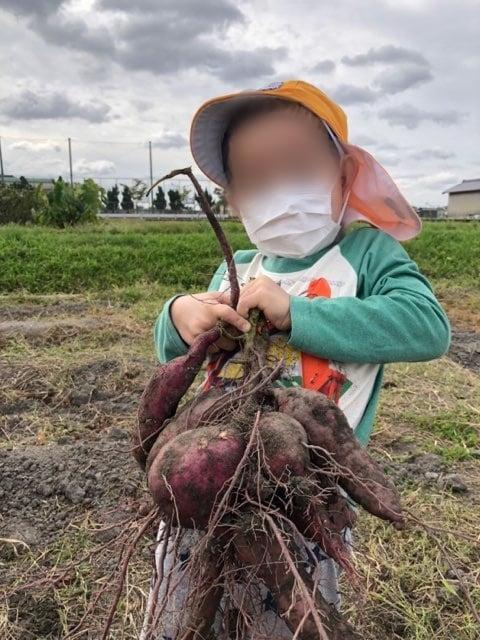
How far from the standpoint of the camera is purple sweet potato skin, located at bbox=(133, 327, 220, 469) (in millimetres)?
1252

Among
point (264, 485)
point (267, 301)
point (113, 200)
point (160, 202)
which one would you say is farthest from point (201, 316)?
point (113, 200)

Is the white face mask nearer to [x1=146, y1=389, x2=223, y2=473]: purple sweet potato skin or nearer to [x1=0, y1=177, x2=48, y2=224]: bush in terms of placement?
[x1=146, y1=389, x2=223, y2=473]: purple sweet potato skin

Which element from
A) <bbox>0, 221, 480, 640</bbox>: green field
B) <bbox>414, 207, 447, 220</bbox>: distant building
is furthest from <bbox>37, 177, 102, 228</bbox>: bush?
<bbox>414, 207, 447, 220</bbox>: distant building

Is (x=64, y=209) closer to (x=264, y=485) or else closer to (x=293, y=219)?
(x=293, y=219)

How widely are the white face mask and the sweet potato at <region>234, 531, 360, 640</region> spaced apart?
643 mm

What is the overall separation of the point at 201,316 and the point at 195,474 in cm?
37

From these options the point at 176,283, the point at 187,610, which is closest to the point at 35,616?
the point at 187,610

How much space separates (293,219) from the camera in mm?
1354

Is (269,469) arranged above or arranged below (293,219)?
below

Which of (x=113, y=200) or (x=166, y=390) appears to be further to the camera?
(x=113, y=200)

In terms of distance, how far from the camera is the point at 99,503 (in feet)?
8.57

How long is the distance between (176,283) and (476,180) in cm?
5611

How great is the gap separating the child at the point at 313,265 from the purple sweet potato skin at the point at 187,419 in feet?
0.33

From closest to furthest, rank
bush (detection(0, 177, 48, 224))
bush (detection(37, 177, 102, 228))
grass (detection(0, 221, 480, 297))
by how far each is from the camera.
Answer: grass (detection(0, 221, 480, 297)) → bush (detection(37, 177, 102, 228)) → bush (detection(0, 177, 48, 224))
